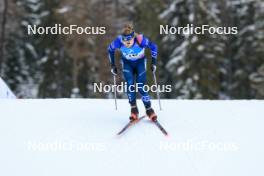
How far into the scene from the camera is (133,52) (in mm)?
10305

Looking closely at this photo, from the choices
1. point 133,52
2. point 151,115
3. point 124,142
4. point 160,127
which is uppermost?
point 133,52

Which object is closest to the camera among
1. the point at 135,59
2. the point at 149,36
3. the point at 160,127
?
the point at 160,127

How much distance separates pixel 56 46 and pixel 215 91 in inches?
469

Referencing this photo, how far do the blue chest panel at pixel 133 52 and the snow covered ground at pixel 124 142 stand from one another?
4.59 ft

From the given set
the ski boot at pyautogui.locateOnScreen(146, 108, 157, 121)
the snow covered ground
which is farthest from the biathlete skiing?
the snow covered ground

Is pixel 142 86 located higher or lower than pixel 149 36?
lower

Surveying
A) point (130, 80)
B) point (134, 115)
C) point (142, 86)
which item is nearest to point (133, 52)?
point (130, 80)

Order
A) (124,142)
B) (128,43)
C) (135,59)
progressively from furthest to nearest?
(135,59), (128,43), (124,142)

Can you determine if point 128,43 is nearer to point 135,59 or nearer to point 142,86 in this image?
point 135,59

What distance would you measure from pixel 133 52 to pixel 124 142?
2.02m

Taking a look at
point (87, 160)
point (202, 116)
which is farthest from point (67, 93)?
point (87, 160)

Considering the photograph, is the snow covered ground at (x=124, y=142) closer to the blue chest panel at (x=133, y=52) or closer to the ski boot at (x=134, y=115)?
the ski boot at (x=134, y=115)

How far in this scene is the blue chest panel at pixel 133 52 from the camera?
1025 centimetres

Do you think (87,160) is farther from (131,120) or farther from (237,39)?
(237,39)
